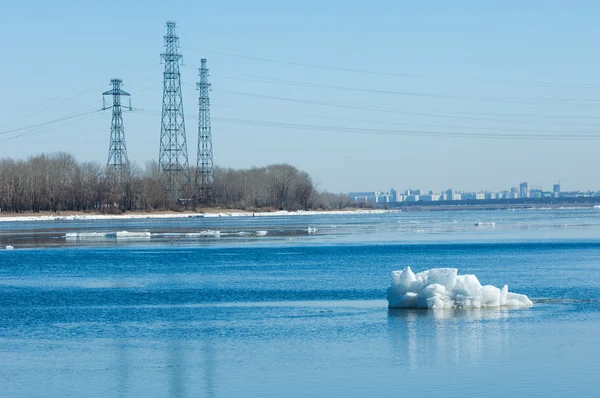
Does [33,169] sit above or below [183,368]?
above

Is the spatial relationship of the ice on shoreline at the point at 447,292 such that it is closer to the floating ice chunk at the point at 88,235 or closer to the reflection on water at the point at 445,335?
the reflection on water at the point at 445,335

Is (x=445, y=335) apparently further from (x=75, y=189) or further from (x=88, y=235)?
(x=75, y=189)

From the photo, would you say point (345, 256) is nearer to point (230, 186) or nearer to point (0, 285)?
point (0, 285)

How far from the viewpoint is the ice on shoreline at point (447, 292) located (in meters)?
25.2

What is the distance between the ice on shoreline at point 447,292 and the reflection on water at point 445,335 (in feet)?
0.98

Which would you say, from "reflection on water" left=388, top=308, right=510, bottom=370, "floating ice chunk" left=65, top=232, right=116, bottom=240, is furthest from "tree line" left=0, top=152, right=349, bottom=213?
"reflection on water" left=388, top=308, right=510, bottom=370

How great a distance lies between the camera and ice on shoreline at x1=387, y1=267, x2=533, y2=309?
25219mm

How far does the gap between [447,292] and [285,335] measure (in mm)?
5373

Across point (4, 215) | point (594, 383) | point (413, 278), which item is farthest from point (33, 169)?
point (594, 383)

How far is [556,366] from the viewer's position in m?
17.9

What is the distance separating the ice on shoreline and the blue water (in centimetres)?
47

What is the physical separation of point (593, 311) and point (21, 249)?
44.6 m

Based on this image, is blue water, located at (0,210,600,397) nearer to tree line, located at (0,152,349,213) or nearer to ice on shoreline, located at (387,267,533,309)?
ice on shoreline, located at (387,267,533,309)

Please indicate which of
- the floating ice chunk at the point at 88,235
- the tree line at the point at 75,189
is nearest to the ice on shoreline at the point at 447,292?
the floating ice chunk at the point at 88,235
